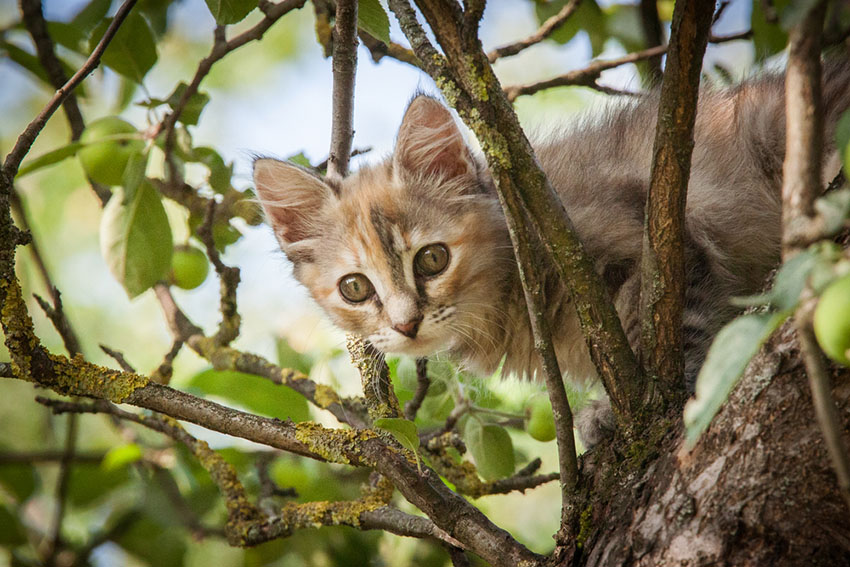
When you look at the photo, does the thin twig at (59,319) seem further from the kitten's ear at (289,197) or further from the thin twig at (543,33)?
the thin twig at (543,33)

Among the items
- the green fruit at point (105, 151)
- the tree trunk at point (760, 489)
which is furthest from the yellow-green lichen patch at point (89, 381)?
the tree trunk at point (760, 489)

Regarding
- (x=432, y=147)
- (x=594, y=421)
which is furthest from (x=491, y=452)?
(x=432, y=147)

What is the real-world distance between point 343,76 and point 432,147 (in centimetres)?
41

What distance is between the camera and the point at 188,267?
209cm

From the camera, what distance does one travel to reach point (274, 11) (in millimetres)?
1743

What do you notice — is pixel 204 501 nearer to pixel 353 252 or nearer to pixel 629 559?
pixel 353 252

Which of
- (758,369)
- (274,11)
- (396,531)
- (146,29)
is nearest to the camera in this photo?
(758,369)

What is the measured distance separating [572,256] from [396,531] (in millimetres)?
618

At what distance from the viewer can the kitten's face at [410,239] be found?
1.81m

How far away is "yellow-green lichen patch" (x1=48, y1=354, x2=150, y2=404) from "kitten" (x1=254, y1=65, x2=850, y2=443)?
2.18 feet

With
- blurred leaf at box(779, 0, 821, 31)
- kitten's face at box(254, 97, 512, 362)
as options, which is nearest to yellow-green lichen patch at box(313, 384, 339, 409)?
kitten's face at box(254, 97, 512, 362)

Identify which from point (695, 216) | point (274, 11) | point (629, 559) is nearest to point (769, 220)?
point (695, 216)

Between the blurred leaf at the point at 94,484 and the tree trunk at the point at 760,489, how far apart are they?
165cm

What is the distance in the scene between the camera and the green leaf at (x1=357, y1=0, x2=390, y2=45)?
1.38 metres
